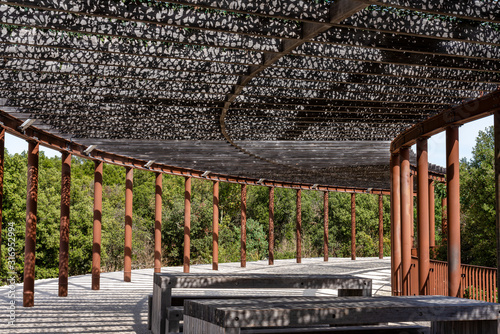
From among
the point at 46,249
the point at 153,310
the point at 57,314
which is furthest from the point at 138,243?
the point at 153,310

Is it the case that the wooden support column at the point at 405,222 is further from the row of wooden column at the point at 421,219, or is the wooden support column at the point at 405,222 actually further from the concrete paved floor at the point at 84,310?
the concrete paved floor at the point at 84,310

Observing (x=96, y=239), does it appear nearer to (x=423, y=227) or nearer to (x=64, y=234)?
(x=64, y=234)

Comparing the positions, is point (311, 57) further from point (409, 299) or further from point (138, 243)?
point (138, 243)

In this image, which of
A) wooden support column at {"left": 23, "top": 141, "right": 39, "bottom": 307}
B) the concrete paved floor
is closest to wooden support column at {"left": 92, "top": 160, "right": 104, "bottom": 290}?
the concrete paved floor

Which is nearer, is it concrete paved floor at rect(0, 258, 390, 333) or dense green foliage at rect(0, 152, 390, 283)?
concrete paved floor at rect(0, 258, 390, 333)

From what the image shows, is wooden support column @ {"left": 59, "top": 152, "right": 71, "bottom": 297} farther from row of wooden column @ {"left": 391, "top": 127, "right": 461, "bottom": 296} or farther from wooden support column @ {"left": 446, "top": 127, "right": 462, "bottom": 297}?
wooden support column @ {"left": 446, "top": 127, "right": 462, "bottom": 297}

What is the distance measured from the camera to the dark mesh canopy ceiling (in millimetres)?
5410

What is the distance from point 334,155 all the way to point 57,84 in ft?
32.4

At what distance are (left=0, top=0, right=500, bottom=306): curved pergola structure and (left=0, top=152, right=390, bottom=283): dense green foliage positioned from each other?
20.4 metres

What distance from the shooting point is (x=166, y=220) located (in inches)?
1404

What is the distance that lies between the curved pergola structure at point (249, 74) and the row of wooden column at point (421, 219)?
5 cm

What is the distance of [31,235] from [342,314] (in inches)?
330

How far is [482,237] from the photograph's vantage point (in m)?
16.1

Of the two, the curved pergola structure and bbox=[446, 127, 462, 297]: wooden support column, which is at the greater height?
the curved pergola structure
